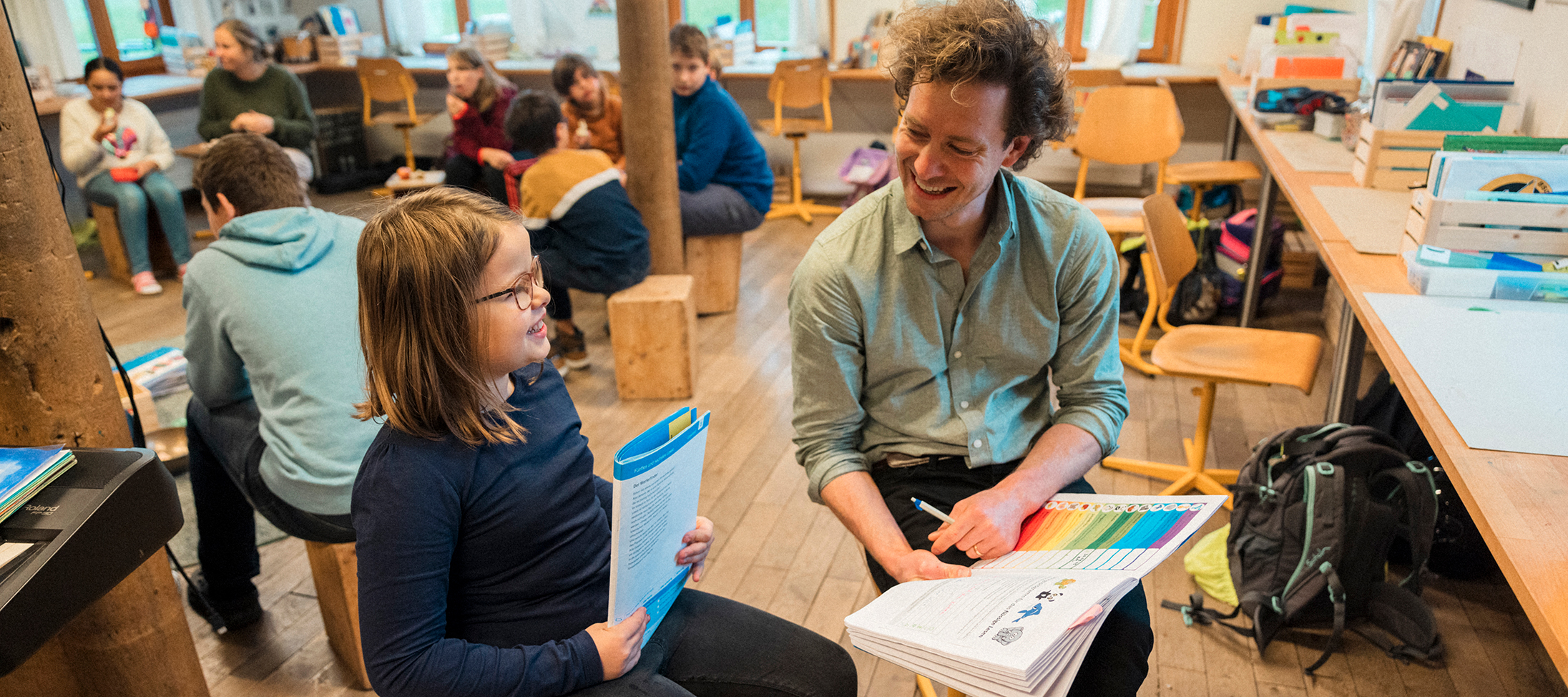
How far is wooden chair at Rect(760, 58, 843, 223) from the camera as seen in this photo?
5.86 metres

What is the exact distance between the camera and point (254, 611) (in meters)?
2.23

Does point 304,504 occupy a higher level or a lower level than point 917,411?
lower

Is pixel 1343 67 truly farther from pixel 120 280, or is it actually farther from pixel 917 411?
pixel 120 280

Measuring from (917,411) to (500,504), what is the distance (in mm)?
651

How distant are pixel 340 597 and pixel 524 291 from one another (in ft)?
3.67

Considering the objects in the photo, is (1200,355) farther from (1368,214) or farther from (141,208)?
(141,208)

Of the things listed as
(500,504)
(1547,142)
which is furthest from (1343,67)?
(500,504)

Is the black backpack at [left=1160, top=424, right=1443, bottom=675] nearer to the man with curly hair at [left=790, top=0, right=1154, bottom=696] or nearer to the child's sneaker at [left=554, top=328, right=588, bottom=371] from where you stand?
the man with curly hair at [left=790, top=0, right=1154, bottom=696]

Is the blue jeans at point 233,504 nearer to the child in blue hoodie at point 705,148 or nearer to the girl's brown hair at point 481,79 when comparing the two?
the child in blue hoodie at point 705,148

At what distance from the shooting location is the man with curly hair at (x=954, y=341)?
1375 millimetres

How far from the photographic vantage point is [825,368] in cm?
147

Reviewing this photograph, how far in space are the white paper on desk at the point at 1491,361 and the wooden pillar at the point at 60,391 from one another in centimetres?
192

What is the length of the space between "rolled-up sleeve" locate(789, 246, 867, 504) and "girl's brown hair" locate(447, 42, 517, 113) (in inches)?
154

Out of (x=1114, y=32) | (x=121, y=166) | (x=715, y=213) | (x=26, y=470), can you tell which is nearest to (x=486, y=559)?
(x=26, y=470)
